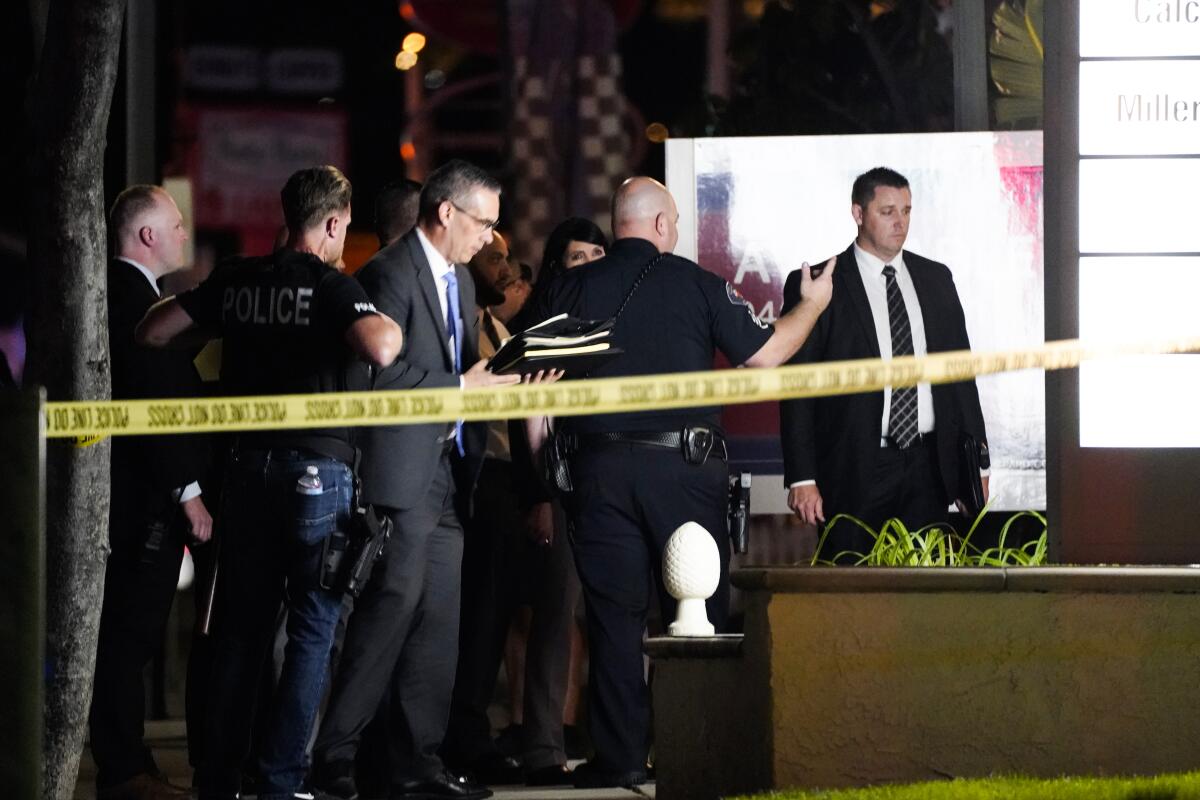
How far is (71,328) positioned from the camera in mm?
6754

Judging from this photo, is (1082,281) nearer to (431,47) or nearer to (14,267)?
(14,267)

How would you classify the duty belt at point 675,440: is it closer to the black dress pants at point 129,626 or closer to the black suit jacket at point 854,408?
the black suit jacket at point 854,408

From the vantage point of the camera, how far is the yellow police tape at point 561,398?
584 centimetres

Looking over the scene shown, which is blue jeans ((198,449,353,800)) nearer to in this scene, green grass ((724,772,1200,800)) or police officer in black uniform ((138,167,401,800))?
police officer in black uniform ((138,167,401,800))

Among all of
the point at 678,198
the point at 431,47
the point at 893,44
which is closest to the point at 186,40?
the point at 431,47

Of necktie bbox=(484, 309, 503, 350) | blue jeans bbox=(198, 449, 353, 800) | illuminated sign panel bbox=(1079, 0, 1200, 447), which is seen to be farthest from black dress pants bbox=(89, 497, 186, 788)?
illuminated sign panel bbox=(1079, 0, 1200, 447)

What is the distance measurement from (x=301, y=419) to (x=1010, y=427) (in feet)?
13.0

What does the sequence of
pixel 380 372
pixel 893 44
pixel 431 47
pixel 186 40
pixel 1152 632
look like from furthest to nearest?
pixel 431 47, pixel 186 40, pixel 893 44, pixel 380 372, pixel 1152 632

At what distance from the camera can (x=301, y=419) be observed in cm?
589

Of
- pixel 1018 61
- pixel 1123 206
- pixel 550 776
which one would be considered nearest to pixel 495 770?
pixel 550 776

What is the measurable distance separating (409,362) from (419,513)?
0.51m

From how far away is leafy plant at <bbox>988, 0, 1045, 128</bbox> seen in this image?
32.2ft

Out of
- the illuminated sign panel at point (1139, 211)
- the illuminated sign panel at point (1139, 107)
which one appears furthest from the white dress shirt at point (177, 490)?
the illuminated sign panel at point (1139, 107)

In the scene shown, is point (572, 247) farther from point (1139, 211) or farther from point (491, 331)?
point (1139, 211)
